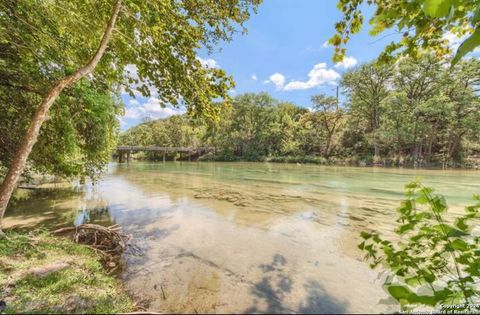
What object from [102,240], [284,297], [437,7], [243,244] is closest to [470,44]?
[437,7]

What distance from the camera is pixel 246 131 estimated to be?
1663 inches

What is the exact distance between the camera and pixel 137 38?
4.12 meters

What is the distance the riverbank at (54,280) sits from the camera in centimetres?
216

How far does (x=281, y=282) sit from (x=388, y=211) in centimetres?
511

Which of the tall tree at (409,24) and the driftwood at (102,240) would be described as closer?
the tall tree at (409,24)

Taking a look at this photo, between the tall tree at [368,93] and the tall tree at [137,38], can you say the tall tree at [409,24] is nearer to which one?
the tall tree at [137,38]

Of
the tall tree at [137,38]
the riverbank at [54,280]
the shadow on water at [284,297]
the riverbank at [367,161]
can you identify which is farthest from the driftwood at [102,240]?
the riverbank at [367,161]

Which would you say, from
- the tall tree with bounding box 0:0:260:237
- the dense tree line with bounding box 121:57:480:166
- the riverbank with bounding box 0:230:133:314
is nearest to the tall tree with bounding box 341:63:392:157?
the dense tree line with bounding box 121:57:480:166

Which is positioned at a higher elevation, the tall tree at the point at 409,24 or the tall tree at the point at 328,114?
the tall tree at the point at 328,114

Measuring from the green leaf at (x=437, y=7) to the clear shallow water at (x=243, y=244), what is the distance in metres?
1.43

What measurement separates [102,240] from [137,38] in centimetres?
370

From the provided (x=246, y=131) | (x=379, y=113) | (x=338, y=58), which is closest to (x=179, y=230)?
(x=338, y=58)

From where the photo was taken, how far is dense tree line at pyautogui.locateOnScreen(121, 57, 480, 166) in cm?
2234

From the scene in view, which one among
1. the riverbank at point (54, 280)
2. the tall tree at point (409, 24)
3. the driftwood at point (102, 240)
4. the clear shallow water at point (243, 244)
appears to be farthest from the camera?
the driftwood at point (102, 240)
